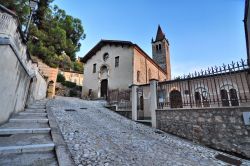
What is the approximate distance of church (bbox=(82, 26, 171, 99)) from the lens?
51.0 ft

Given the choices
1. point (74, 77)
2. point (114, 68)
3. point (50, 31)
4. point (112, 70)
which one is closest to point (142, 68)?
point (114, 68)

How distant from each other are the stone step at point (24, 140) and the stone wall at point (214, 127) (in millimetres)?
4706

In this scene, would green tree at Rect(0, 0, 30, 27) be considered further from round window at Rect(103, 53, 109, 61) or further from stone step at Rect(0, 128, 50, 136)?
stone step at Rect(0, 128, 50, 136)

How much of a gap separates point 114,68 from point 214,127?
13.0 meters

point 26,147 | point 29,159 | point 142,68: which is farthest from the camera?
point 142,68

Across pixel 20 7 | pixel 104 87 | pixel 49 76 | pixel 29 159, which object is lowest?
pixel 29 159

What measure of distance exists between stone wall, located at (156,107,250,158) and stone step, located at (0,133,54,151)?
4.71 meters

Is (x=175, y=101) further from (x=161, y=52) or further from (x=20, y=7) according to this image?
(x=161, y=52)

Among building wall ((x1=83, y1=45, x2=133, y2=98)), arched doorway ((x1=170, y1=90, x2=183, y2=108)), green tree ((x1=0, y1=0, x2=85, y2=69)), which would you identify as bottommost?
arched doorway ((x1=170, y1=90, x2=183, y2=108))

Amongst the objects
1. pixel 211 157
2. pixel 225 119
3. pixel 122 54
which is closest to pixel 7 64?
pixel 211 157

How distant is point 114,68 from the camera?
1678 cm

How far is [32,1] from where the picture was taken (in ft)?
21.3

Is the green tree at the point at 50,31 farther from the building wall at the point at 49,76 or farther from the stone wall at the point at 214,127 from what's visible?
the stone wall at the point at 214,127

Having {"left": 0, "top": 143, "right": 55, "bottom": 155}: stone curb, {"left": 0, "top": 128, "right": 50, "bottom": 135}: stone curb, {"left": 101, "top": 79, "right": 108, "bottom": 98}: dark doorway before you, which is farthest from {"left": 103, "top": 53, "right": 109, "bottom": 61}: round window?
{"left": 0, "top": 143, "right": 55, "bottom": 155}: stone curb
